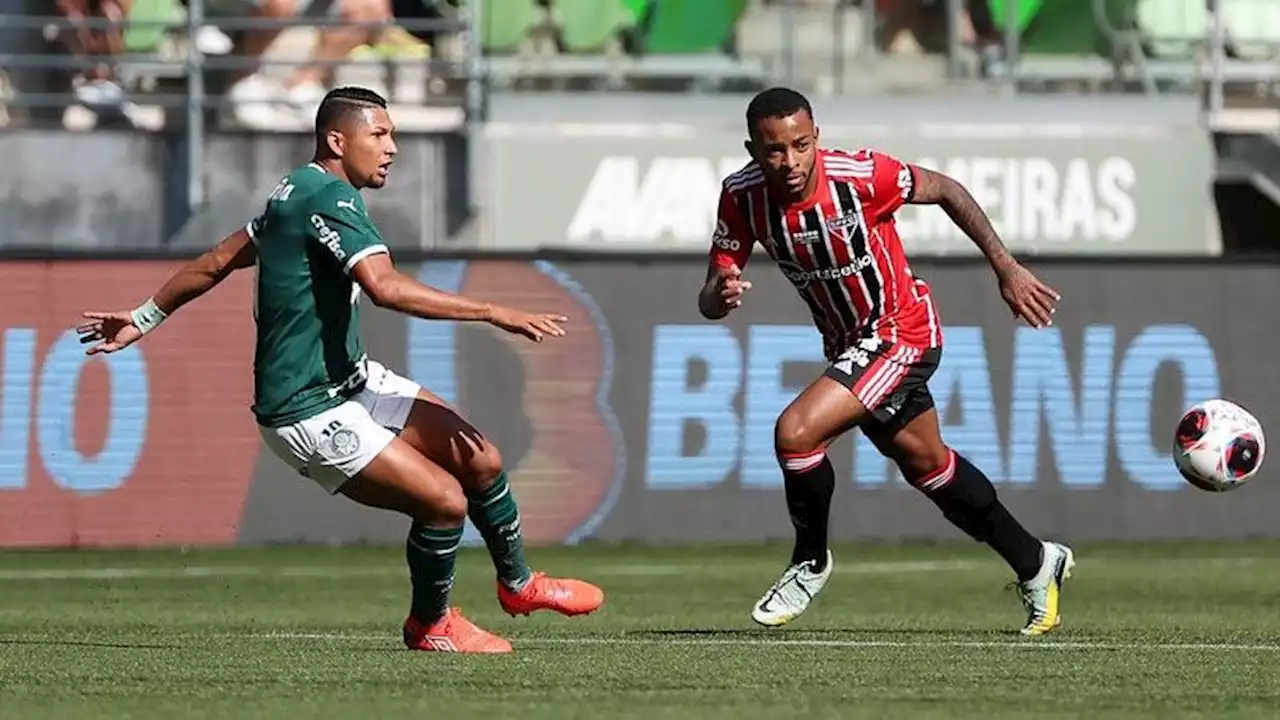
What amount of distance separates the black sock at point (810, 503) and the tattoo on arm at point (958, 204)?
1064mm

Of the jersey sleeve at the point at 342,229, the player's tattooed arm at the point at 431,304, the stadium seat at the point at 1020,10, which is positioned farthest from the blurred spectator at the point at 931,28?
the player's tattooed arm at the point at 431,304

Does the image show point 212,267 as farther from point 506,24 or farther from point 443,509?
point 506,24

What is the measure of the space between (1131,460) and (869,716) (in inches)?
408

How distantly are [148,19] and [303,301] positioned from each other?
39.5ft

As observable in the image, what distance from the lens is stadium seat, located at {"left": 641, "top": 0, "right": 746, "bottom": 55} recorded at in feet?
70.5

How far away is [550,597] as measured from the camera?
1034 centimetres

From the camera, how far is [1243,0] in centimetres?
2264

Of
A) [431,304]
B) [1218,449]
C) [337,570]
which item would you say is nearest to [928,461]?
[1218,449]

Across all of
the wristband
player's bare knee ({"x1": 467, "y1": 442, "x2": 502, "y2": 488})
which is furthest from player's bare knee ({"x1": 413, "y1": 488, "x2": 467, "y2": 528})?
the wristband

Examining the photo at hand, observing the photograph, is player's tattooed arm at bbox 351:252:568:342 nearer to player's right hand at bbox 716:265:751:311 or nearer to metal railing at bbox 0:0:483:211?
player's right hand at bbox 716:265:751:311

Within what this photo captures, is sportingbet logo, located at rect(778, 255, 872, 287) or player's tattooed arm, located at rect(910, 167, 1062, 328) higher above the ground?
player's tattooed arm, located at rect(910, 167, 1062, 328)

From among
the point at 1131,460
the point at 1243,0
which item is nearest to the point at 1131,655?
the point at 1131,460

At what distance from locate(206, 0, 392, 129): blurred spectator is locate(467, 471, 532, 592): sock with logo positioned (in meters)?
11.1

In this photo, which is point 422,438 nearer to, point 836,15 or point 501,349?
point 501,349
